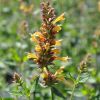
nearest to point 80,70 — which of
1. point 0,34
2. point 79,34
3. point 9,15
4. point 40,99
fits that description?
point 40,99

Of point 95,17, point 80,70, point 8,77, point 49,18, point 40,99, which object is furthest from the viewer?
point 95,17

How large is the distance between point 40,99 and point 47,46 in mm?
801

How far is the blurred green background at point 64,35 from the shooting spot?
3.16m

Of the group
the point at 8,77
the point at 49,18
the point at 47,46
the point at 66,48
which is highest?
the point at 66,48

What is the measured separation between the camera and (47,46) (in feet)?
5.76

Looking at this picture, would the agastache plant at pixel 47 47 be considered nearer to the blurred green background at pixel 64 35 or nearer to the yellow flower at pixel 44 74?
the yellow flower at pixel 44 74

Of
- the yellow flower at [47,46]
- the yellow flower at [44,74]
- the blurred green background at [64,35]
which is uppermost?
the blurred green background at [64,35]

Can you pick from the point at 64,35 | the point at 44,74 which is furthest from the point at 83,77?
the point at 64,35

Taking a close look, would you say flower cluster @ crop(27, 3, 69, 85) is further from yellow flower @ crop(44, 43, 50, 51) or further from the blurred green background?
the blurred green background

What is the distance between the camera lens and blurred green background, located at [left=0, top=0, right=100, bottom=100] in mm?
3160

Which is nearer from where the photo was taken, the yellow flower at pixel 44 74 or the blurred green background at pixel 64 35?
the yellow flower at pixel 44 74

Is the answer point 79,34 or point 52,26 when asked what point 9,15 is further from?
point 52,26

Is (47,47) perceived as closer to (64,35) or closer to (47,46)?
(47,46)

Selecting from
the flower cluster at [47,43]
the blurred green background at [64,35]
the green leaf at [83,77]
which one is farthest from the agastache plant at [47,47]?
the blurred green background at [64,35]
